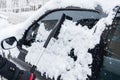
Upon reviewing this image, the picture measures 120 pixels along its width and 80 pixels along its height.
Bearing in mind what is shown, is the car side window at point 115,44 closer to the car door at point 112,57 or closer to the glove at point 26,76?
the car door at point 112,57

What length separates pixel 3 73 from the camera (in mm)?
3285

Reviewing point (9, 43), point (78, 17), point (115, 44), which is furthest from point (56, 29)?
point (9, 43)

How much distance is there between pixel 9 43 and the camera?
3.75 metres

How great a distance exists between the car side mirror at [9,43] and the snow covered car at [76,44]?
13cm

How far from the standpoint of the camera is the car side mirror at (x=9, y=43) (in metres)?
3.74

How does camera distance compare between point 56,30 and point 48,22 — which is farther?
point 48,22

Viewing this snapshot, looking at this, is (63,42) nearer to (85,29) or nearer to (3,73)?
(85,29)

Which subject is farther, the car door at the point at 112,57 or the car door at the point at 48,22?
the car door at the point at 48,22

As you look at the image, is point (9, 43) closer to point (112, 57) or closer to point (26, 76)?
point (26, 76)

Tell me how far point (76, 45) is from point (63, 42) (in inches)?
8.2

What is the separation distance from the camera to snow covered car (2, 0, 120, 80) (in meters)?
2.65

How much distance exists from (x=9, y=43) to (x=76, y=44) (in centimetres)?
104

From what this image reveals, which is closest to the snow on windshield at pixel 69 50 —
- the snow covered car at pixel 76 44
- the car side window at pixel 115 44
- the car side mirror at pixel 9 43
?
the snow covered car at pixel 76 44

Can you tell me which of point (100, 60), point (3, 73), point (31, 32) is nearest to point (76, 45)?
point (100, 60)
